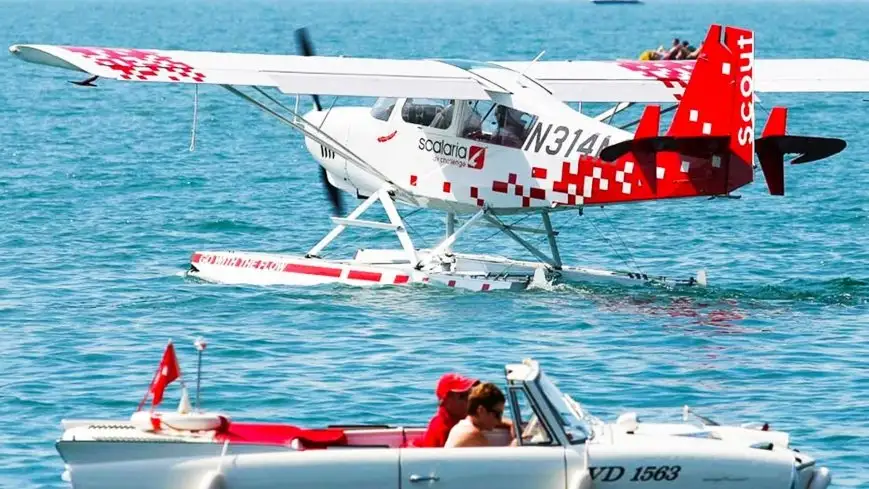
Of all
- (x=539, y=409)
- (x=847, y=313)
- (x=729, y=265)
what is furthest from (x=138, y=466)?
(x=729, y=265)

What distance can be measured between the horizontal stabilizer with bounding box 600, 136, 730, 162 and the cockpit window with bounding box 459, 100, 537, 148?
173 cm

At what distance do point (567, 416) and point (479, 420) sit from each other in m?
0.53

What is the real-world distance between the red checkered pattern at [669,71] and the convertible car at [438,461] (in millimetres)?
11953

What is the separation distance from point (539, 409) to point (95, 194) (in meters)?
21.3

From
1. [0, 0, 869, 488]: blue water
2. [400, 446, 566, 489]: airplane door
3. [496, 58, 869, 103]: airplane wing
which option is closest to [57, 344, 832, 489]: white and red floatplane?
[400, 446, 566, 489]: airplane door

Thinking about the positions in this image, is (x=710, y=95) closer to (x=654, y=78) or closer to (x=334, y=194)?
(x=654, y=78)

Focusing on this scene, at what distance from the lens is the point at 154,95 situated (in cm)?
5775

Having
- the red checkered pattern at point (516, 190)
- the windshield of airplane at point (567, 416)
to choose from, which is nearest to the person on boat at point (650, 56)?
the red checkered pattern at point (516, 190)

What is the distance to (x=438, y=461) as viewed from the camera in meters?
10.8

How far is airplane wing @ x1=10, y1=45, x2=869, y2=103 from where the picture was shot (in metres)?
20.3

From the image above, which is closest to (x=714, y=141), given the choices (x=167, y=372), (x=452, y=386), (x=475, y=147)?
(x=475, y=147)

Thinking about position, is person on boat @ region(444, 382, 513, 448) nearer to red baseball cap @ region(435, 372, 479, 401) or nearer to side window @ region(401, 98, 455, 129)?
red baseball cap @ region(435, 372, 479, 401)

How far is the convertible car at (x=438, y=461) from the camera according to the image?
10.8m

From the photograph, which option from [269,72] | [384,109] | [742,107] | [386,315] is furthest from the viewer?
[384,109]
